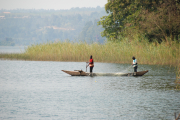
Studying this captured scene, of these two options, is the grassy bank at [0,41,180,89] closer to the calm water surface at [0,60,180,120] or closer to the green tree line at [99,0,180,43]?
the green tree line at [99,0,180,43]

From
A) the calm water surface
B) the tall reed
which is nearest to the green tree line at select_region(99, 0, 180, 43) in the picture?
the tall reed

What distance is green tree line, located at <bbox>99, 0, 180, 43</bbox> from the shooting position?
31469 millimetres

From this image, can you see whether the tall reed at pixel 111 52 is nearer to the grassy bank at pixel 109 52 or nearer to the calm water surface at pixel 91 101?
the grassy bank at pixel 109 52

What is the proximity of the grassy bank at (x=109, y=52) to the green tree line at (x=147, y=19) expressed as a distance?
166 cm

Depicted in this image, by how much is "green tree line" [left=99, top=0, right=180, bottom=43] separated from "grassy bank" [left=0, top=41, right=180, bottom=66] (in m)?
1.66

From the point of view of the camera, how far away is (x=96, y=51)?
32.5m

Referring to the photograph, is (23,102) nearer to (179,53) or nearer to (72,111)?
(72,111)

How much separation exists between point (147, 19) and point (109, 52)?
535 centimetres

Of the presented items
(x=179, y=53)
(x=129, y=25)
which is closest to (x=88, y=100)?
(x=179, y=53)

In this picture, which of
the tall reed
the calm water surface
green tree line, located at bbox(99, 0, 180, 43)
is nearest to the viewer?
the calm water surface

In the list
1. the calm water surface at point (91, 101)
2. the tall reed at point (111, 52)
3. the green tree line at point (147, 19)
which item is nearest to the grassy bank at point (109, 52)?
the tall reed at point (111, 52)

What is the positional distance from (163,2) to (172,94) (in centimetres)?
2291

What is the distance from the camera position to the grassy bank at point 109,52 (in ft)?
92.0

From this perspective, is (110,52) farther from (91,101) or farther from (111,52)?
(91,101)
